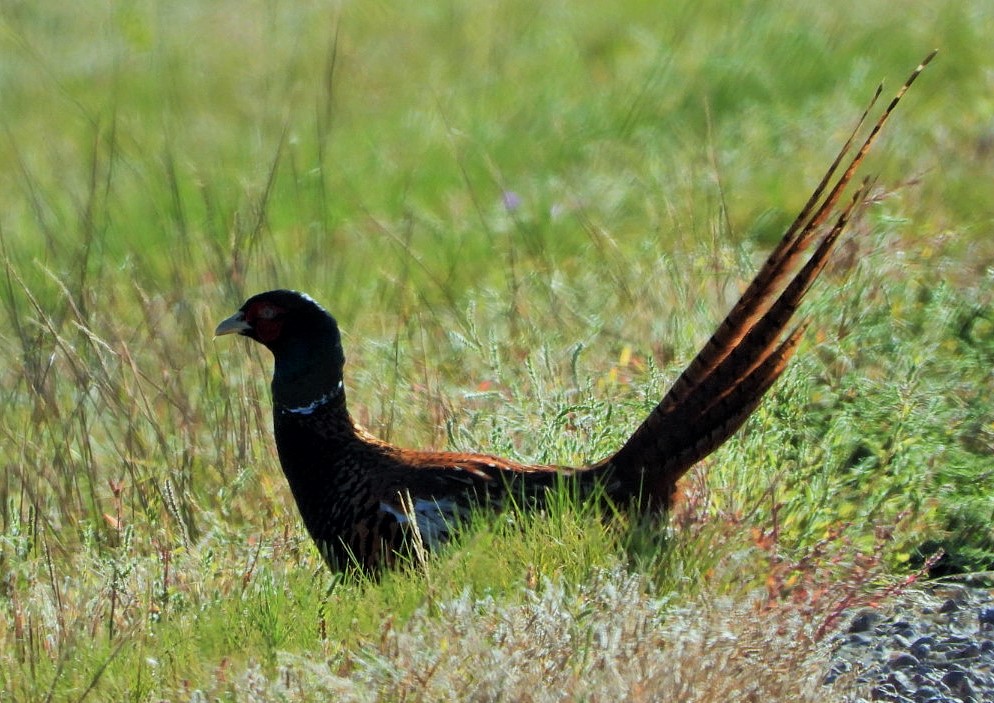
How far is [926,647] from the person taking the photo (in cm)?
364

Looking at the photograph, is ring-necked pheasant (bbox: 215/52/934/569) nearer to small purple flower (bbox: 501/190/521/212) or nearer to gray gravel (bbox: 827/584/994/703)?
gray gravel (bbox: 827/584/994/703)

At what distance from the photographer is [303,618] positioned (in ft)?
11.1

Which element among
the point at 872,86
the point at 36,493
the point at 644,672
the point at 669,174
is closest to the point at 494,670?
the point at 644,672

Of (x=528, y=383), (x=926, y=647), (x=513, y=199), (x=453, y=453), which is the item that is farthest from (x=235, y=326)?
(x=513, y=199)

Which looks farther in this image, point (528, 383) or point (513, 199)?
point (513, 199)

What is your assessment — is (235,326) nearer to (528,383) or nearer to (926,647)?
(528,383)

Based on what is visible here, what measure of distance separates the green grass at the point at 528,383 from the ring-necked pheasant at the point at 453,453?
17 cm

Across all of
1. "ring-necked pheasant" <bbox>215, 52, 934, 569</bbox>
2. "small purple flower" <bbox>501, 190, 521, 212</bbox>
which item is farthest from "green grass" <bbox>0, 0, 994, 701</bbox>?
"ring-necked pheasant" <bbox>215, 52, 934, 569</bbox>

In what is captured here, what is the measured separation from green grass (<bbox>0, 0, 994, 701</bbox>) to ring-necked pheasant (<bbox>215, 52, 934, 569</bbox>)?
6.7 inches

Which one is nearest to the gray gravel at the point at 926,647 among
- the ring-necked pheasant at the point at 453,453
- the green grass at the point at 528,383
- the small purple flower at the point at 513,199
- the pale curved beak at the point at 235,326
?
the green grass at the point at 528,383

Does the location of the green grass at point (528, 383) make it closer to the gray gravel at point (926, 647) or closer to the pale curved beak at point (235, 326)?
the gray gravel at point (926, 647)

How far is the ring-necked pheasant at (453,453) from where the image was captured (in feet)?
11.8

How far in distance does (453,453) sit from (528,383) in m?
0.67

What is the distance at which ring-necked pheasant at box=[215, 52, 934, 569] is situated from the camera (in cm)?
360
